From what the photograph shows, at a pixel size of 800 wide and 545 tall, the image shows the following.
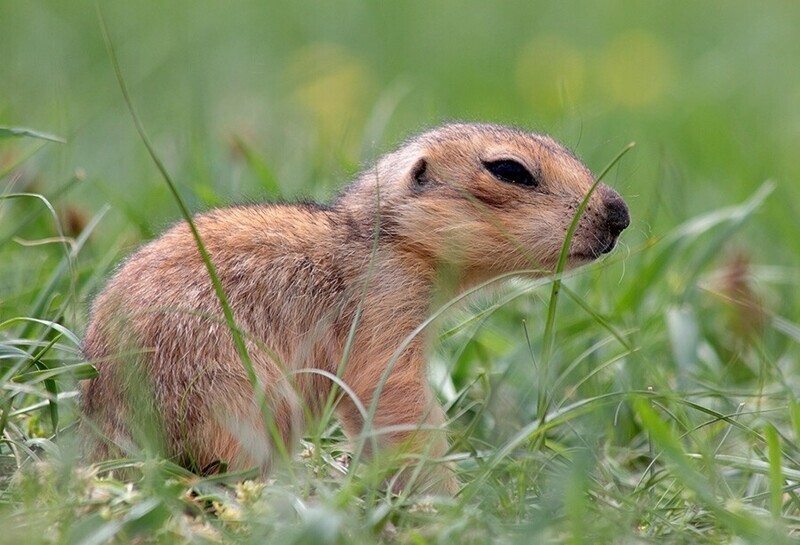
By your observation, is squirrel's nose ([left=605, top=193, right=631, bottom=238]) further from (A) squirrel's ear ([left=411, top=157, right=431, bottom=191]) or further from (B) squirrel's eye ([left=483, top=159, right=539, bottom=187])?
(A) squirrel's ear ([left=411, top=157, right=431, bottom=191])

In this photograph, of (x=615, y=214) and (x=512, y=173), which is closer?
(x=615, y=214)

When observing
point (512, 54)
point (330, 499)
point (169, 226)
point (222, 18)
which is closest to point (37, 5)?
point (222, 18)

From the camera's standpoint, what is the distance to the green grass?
3766 mm

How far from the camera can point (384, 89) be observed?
11.4 m

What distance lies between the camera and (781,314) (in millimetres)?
6852

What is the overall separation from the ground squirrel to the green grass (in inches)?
7.9

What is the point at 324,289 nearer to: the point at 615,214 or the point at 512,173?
the point at 512,173

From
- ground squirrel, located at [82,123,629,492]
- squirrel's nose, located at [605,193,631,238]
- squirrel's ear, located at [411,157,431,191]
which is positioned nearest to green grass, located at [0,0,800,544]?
ground squirrel, located at [82,123,629,492]

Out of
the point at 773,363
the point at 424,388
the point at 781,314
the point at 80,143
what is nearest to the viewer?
the point at 424,388

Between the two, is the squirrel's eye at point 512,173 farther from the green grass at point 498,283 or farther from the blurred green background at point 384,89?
the blurred green background at point 384,89

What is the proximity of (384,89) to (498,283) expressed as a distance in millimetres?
6299

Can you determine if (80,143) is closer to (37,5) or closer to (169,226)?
(37,5)

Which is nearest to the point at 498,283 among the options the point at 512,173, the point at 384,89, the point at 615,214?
the point at 512,173

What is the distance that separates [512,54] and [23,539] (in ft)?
34.1
